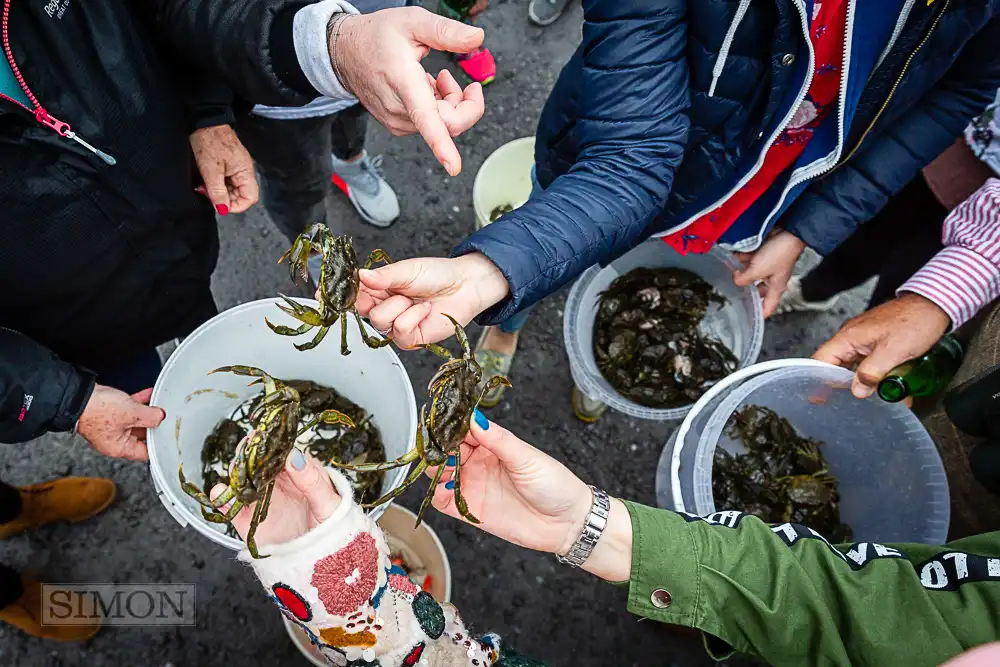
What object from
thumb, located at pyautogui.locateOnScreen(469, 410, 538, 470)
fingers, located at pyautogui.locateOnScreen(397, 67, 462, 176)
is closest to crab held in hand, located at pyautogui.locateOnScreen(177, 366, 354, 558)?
thumb, located at pyautogui.locateOnScreen(469, 410, 538, 470)

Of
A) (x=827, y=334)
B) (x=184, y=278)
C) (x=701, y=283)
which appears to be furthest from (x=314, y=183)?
(x=827, y=334)

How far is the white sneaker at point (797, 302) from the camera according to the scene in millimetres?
3240

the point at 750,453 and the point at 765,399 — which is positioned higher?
the point at 765,399

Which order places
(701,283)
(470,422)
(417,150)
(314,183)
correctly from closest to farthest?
(470,422) < (314,183) < (701,283) < (417,150)

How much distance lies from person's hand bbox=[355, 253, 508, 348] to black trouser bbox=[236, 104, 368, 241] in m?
1.03

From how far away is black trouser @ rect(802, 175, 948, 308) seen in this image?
8.03 ft

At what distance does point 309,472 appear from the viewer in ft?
5.27

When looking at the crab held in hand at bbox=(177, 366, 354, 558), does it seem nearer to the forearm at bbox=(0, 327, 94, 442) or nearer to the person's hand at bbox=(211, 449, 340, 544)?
the person's hand at bbox=(211, 449, 340, 544)

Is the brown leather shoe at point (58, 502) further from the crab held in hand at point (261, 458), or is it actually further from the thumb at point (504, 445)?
the thumb at point (504, 445)

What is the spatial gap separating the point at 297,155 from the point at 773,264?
179 cm

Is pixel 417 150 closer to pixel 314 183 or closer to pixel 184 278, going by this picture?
pixel 314 183

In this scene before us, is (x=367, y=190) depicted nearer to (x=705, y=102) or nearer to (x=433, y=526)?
(x=433, y=526)

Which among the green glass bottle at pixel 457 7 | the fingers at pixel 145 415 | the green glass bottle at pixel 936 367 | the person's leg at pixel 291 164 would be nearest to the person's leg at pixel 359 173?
the person's leg at pixel 291 164

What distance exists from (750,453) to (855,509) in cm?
39
